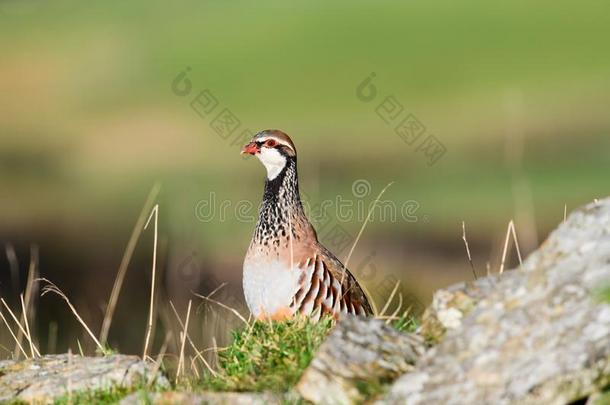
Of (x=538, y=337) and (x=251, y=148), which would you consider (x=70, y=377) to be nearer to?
(x=538, y=337)

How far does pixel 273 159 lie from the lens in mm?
8109

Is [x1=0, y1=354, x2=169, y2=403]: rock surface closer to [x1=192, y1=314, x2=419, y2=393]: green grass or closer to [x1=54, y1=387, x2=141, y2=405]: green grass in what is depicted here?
[x1=54, y1=387, x2=141, y2=405]: green grass

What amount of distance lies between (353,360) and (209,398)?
602mm

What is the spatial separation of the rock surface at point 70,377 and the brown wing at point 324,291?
1.87 metres

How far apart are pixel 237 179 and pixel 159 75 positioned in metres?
9.31

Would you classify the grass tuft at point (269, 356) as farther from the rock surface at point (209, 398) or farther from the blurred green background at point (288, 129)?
the blurred green background at point (288, 129)

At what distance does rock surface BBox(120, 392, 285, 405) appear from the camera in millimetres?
4602

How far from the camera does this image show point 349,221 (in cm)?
1850

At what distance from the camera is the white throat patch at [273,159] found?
809 cm

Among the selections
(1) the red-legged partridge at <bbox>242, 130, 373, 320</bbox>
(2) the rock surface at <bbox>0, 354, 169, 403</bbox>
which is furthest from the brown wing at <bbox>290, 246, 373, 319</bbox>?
(2) the rock surface at <bbox>0, 354, 169, 403</bbox>

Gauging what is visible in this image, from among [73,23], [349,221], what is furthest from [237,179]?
[73,23]

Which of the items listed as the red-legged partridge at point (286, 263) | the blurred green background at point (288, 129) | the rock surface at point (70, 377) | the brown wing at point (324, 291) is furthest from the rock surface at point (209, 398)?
the blurred green background at point (288, 129)

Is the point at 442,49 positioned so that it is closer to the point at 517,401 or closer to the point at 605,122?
the point at 605,122

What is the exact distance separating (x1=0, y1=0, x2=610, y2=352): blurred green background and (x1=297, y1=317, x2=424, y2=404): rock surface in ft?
21.8
